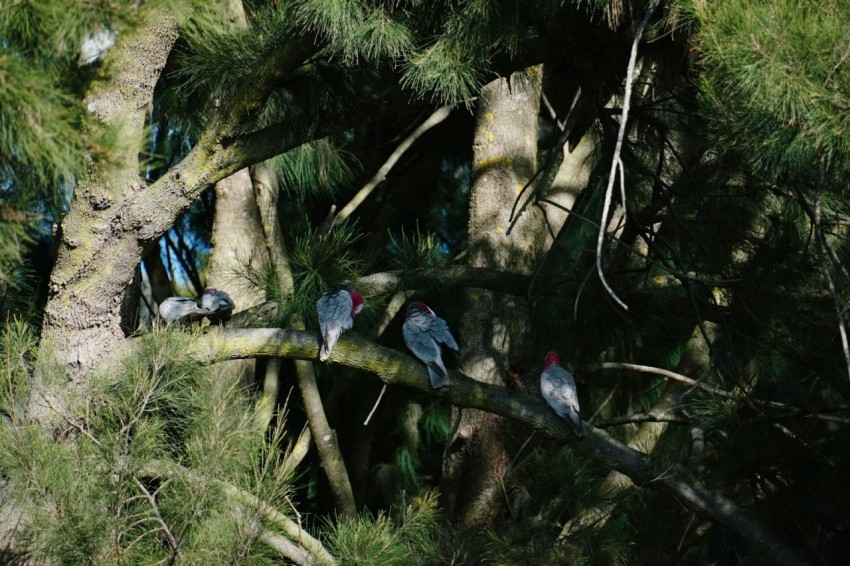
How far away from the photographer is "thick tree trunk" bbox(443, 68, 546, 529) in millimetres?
3252

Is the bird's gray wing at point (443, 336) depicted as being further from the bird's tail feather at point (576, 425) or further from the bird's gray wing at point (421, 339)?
the bird's tail feather at point (576, 425)

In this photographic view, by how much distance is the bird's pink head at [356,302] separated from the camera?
8.94ft

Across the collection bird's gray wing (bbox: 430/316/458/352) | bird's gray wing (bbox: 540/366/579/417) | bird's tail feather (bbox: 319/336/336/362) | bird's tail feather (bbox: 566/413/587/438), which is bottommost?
bird's gray wing (bbox: 540/366/579/417)

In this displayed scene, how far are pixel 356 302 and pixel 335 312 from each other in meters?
0.21

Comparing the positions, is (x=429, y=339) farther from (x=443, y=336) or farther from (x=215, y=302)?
(x=215, y=302)

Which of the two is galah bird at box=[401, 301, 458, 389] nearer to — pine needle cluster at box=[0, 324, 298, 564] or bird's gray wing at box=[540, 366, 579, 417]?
bird's gray wing at box=[540, 366, 579, 417]

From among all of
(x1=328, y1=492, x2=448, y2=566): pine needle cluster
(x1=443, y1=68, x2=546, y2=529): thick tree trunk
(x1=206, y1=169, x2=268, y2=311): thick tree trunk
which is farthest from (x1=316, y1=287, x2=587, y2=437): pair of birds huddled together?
(x1=206, y1=169, x2=268, y2=311): thick tree trunk

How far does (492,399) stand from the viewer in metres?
2.43

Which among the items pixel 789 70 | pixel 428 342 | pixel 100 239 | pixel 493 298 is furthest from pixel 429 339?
pixel 789 70

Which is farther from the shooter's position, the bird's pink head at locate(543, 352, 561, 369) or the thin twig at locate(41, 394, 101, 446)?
the bird's pink head at locate(543, 352, 561, 369)

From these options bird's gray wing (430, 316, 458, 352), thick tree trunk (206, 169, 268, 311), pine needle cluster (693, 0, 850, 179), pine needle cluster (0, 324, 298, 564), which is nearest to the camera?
pine needle cluster (693, 0, 850, 179)

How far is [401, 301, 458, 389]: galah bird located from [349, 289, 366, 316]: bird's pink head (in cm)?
21

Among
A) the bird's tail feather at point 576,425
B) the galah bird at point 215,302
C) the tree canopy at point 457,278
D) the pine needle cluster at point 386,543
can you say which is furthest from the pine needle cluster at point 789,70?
the galah bird at point 215,302

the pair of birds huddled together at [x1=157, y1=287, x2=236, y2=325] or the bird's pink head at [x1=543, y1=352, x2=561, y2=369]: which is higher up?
the pair of birds huddled together at [x1=157, y1=287, x2=236, y2=325]
